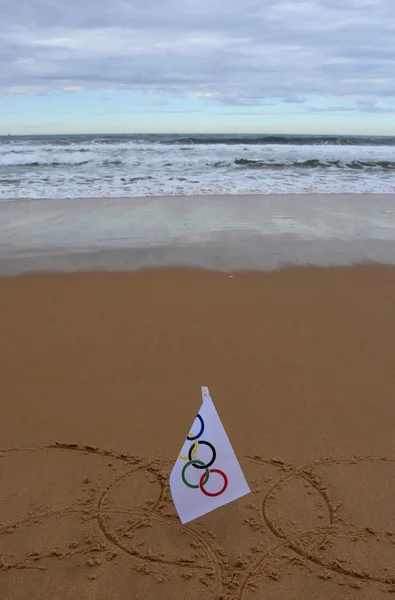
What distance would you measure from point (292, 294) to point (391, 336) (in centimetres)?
136

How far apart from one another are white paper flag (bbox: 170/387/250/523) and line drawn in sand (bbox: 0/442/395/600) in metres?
0.18

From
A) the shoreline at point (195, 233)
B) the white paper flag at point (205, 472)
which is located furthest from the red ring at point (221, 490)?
the shoreline at point (195, 233)

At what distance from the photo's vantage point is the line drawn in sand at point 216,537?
8.52ft

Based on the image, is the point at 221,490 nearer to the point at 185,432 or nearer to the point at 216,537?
the point at 216,537

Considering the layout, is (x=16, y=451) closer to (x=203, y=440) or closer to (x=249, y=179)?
(x=203, y=440)

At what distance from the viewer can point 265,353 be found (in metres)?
4.75

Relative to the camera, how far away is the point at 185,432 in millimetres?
3699

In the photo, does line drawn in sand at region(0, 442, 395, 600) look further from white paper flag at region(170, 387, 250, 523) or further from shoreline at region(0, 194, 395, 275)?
shoreline at region(0, 194, 395, 275)

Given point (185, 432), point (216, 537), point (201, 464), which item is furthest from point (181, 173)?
point (216, 537)

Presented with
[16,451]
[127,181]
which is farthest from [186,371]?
[127,181]

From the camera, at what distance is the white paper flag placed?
2801mm

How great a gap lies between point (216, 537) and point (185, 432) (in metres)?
0.97

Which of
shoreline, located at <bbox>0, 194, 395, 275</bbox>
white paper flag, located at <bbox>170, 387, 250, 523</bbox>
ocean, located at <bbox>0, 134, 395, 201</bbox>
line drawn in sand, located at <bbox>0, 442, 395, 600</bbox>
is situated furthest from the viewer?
ocean, located at <bbox>0, 134, 395, 201</bbox>

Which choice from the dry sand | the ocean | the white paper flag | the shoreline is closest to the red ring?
the white paper flag
